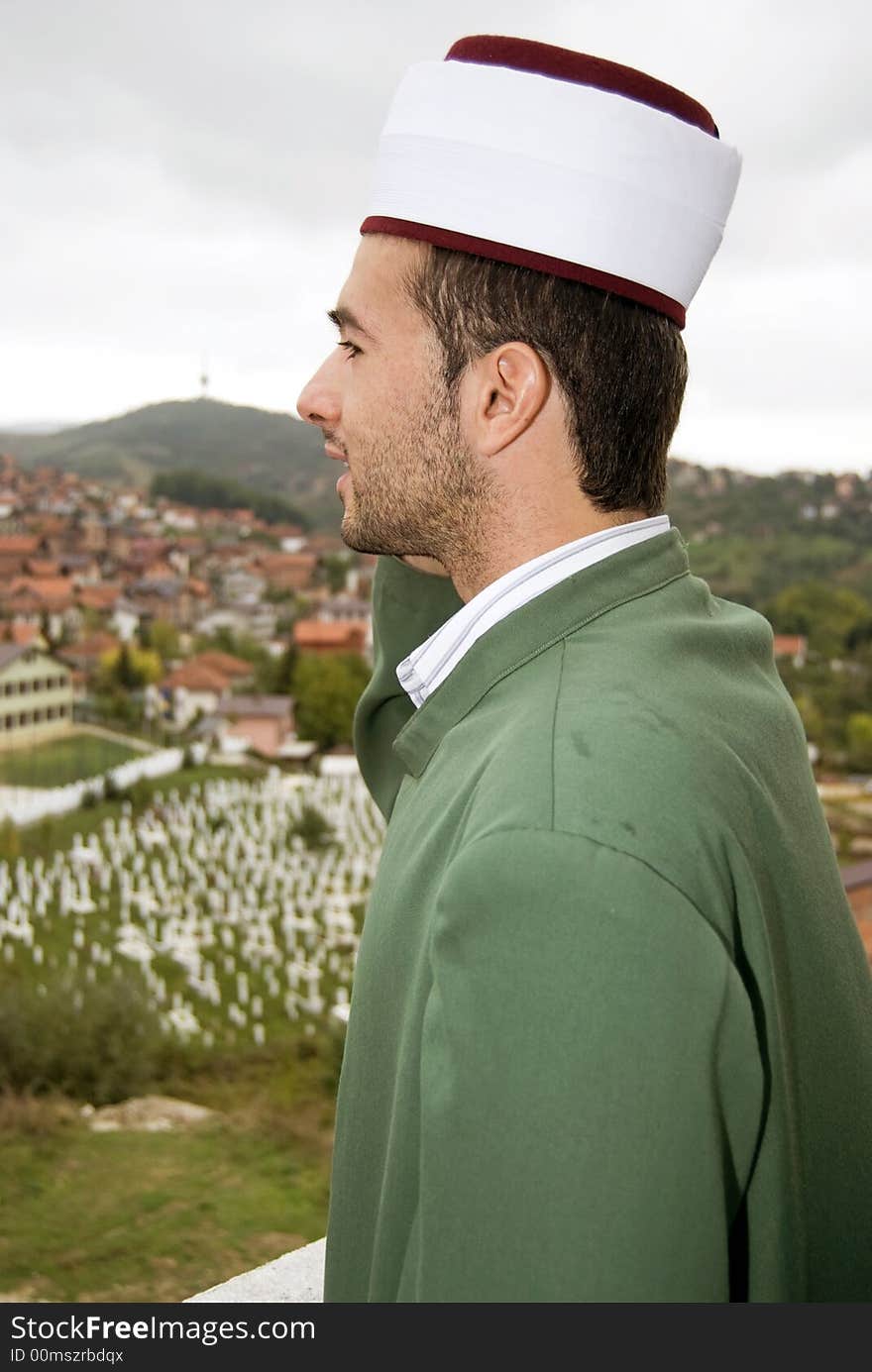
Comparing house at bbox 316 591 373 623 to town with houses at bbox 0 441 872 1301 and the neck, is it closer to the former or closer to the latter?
town with houses at bbox 0 441 872 1301

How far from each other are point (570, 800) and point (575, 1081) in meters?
0.11

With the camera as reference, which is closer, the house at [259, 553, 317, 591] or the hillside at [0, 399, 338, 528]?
the house at [259, 553, 317, 591]

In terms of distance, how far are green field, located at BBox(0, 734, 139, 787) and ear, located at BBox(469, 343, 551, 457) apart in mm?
27085

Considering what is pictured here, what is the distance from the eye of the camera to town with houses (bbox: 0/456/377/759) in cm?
3172

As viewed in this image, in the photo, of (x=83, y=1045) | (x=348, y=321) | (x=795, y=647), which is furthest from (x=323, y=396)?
(x=795, y=647)

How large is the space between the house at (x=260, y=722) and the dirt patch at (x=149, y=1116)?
75.3ft

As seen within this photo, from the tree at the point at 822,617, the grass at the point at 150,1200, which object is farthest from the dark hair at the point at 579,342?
the tree at the point at 822,617

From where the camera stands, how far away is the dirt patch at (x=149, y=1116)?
30.5ft

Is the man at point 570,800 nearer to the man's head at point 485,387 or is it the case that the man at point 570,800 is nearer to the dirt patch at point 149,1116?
the man's head at point 485,387

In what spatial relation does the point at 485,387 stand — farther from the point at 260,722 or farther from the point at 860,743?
the point at 260,722

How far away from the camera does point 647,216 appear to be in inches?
31.1

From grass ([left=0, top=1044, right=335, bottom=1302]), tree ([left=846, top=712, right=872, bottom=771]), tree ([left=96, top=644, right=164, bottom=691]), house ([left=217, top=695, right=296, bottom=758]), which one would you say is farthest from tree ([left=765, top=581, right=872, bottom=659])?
grass ([left=0, top=1044, right=335, bottom=1302])
